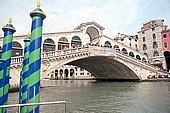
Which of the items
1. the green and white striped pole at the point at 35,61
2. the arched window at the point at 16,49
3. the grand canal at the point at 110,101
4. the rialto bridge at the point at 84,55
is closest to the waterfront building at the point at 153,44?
the rialto bridge at the point at 84,55

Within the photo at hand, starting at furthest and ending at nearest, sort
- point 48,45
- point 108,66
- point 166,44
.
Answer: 1. point 166,44
2. point 108,66
3. point 48,45

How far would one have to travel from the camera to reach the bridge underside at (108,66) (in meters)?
16.5

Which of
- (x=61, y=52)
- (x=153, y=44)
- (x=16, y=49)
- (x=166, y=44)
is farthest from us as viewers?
(x=153, y=44)

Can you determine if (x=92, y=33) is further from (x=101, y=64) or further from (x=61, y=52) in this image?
(x=61, y=52)

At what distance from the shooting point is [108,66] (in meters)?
18.8

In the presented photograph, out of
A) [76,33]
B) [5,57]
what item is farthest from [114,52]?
[5,57]

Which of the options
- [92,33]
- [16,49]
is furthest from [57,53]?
[92,33]

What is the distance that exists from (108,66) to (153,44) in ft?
38.2

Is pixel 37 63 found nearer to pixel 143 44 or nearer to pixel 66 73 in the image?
pixel 143 44

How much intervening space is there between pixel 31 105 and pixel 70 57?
10928mm

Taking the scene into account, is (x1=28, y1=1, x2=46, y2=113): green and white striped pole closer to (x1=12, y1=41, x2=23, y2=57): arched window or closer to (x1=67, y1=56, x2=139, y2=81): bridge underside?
(x1=67, y1=56, x2=139, y2=81): bridge underside

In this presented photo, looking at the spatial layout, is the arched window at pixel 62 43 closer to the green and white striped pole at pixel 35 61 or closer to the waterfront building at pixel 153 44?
the waterfront building at pixel 153 44

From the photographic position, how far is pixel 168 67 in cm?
2495

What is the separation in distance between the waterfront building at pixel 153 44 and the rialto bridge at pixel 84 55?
1775 millimetres
